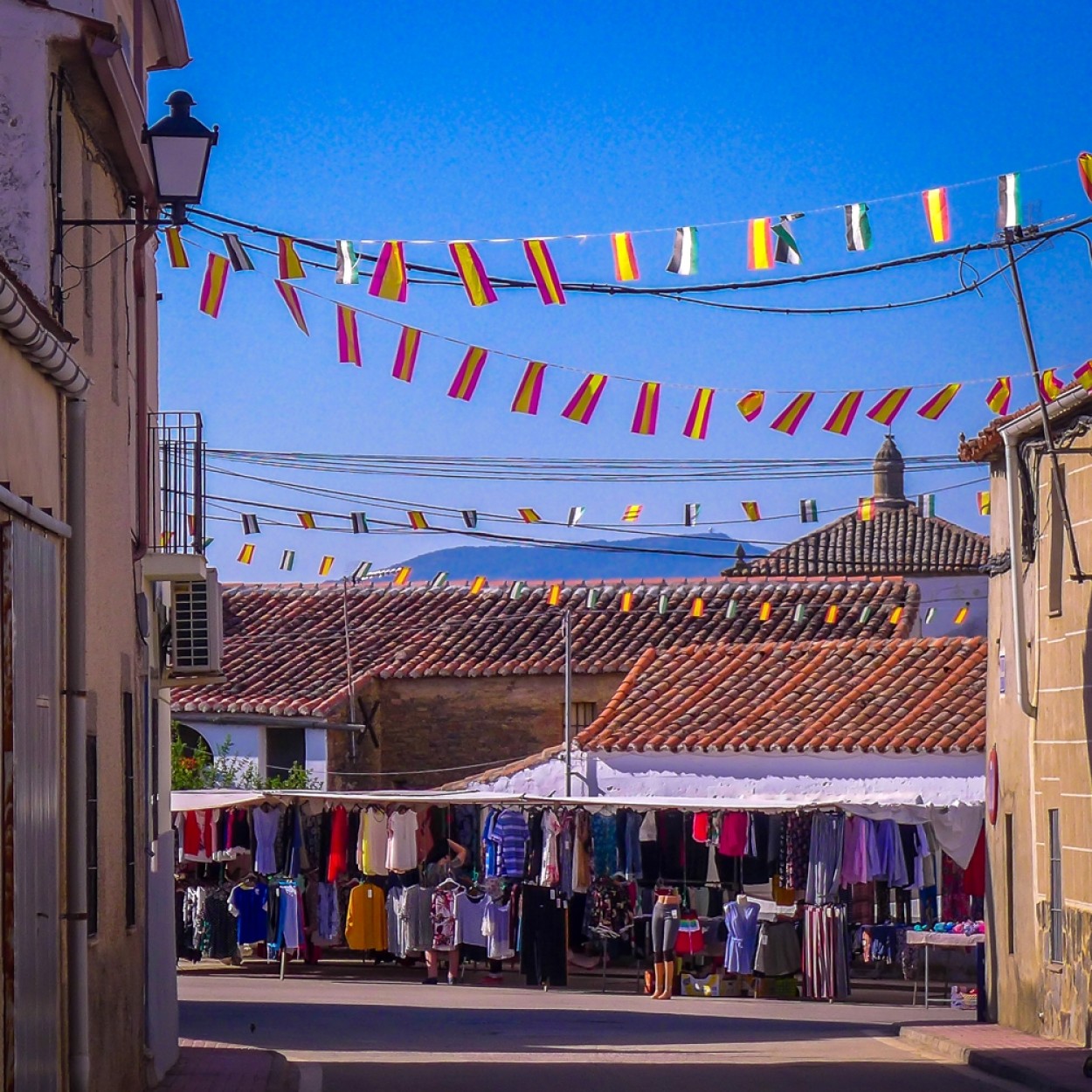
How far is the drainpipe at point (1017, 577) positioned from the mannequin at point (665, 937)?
6.00 m

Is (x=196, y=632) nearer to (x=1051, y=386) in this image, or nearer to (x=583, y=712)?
(x=1051, y=386)

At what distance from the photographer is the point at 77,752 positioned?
1037 cm

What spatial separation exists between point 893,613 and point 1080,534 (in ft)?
62.4

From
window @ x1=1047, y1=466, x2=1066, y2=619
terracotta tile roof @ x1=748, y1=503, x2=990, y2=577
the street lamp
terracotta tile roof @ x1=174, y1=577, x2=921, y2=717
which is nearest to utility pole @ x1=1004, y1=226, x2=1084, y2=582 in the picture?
window @ x1=1047, y1=466, x2=1066, y2=619

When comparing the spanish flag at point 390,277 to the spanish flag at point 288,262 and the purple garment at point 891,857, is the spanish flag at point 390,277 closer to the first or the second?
the spanish flag at point 288,262

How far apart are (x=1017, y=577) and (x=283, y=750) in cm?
2077

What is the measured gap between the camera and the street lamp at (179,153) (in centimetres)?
1083

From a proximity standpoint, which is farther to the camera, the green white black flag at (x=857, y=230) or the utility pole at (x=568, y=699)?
the utility pole at (x=568, y=699)

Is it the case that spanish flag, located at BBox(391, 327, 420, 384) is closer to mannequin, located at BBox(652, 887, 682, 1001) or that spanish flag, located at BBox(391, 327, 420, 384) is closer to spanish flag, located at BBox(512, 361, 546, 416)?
spanish flag, located at BBox(512, 361, 546, 416)

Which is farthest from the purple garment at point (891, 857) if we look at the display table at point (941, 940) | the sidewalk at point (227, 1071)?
the sidewalk at point (227, 1071)

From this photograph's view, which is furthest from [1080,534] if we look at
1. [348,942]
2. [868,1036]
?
[348,942]

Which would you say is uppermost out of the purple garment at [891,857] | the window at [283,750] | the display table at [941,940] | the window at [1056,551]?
the window at [1056,551]

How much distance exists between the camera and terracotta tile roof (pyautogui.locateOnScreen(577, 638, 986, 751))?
86.4 ft

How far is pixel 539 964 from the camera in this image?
24.2 metres
